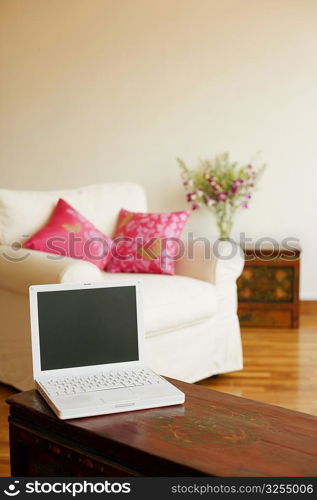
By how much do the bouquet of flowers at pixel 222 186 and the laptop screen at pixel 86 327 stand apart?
2.71 meters

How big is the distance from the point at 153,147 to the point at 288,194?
38.4 inches

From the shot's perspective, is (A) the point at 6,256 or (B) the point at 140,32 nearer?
(A) the point at 6,256

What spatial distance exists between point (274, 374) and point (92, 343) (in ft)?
6.37

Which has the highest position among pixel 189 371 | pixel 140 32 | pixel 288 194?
pixel 140 32

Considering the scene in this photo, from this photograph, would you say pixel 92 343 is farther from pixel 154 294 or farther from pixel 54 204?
pixel 54 204

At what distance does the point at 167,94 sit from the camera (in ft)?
15.5

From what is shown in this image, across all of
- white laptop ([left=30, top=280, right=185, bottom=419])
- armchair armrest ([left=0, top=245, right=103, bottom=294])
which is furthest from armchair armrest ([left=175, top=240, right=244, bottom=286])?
white laptop ([left=30, top=280, right=185, bottom=419])

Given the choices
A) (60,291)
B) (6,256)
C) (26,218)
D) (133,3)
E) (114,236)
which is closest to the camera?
(60,291)

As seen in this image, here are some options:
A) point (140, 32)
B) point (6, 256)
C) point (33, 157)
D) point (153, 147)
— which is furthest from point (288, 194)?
point (6, 256)

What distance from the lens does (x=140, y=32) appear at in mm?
4688

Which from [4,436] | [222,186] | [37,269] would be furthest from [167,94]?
[4,436]

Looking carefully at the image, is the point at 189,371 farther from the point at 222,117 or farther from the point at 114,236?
the point at 222,117

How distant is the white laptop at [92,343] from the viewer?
65.4 inches

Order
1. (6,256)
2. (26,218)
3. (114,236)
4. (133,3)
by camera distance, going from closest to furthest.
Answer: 1. (6,256)
2. (26,218)
3. (114,236)
4. (133,3)
